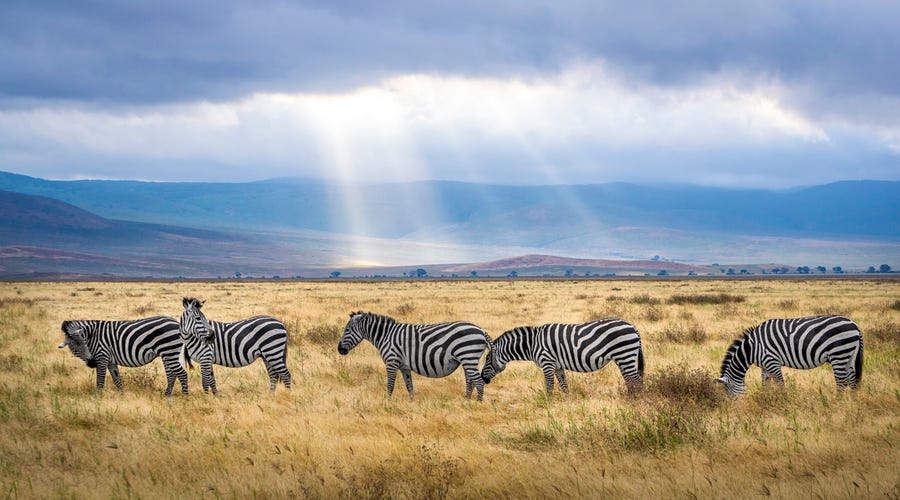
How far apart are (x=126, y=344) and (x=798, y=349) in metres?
12.7

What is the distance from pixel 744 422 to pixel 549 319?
21.7 meters

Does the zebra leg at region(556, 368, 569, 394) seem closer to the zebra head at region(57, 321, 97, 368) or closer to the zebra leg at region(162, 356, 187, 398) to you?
the zebra leg at region(162, 356, 187, 398)

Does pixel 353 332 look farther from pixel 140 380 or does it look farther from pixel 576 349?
pixel 140 380

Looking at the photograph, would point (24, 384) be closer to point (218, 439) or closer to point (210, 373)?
point (210, 373)

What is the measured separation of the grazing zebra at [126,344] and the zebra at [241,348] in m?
0.32

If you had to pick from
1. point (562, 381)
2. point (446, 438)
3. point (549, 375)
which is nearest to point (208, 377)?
point (446, 438)

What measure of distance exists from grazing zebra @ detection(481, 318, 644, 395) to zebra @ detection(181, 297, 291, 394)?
167 inches

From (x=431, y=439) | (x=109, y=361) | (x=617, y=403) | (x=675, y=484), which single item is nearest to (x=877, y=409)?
(x=617, y=403)

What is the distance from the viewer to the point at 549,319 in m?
32.2

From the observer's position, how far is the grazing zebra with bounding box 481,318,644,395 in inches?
536

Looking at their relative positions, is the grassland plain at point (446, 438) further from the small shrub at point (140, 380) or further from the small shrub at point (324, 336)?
the small shrub at point (324, 336)

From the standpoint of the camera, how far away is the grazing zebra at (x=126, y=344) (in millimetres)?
14344

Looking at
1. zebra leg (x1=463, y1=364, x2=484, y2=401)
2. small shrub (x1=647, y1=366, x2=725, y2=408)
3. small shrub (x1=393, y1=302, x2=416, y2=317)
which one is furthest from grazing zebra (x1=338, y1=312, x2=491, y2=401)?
small shrub (x1=393, y1=302, x2=416, y2=317)

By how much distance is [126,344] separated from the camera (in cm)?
1445
